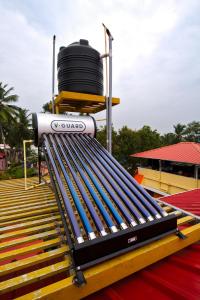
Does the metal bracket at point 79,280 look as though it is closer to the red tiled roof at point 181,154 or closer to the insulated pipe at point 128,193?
the insulated pipe at point 128,193

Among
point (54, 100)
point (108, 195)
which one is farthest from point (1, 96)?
point (108, 195)

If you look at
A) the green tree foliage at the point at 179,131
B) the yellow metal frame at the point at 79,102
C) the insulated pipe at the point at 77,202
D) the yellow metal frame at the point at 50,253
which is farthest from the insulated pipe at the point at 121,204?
the green tree foliage at the point at 179,131

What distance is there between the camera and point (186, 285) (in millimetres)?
1585

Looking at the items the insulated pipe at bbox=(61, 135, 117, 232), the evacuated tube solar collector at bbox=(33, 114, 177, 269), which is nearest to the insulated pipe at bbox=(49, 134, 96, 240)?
the evacuated tube solar collector at bbox=(33, 114, 177, 269)

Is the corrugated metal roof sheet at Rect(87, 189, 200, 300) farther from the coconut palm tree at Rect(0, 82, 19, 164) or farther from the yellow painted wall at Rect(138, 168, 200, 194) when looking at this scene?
the coconut palm tree at Rect(0, 82, 19, 164)

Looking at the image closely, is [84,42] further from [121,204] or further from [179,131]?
[179,131]

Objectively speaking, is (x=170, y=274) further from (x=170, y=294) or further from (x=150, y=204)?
(x=150, y=204)

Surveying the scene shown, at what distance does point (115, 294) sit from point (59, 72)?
420cm

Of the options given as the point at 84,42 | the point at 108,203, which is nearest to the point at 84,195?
the point at 108,203

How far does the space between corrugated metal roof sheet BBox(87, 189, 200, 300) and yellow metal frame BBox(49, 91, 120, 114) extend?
3211 millimetres

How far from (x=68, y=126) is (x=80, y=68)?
1.31 meters

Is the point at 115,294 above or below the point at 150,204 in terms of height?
below

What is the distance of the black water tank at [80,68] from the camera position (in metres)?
4.02

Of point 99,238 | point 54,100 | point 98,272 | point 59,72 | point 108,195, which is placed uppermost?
point 59,72
